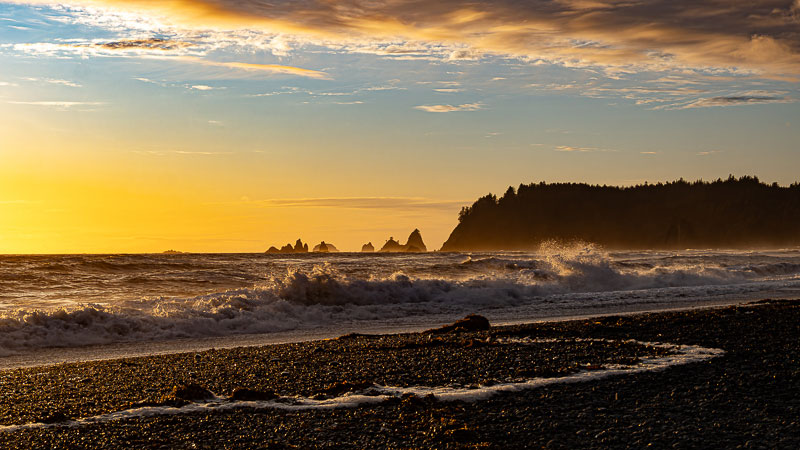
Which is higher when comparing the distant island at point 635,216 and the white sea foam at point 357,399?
the distant island at point 635,216

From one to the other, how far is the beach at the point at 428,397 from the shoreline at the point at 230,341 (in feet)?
7.02

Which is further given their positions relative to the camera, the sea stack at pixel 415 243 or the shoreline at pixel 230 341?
the sea stack at pixel 415 243

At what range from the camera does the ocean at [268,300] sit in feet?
61.5

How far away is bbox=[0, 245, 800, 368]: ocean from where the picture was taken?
18734mm

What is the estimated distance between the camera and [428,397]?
954cm

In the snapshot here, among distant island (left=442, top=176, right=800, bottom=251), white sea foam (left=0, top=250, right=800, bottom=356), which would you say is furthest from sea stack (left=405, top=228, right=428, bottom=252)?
white sea foam (left=0, top=250, right=800, bottom=356)

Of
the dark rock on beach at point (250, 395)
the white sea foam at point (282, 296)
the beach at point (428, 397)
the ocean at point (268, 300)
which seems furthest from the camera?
the white sea foam at point (282, 296)

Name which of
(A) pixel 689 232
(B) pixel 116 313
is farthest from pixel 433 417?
(A) pixel 689 232

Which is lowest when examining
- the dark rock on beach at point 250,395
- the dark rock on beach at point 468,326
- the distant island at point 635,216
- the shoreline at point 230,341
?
the shoreline at point 230,341

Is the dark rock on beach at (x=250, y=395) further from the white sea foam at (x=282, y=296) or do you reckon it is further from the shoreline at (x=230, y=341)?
the white sea foam at (x=282, y=296)

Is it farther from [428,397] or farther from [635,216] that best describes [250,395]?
[635,216]

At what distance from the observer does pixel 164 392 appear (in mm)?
10383

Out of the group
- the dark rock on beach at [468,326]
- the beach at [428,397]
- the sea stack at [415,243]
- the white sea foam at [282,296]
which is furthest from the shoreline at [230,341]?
the sea stack at [415,243]

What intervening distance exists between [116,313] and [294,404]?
499 inches
